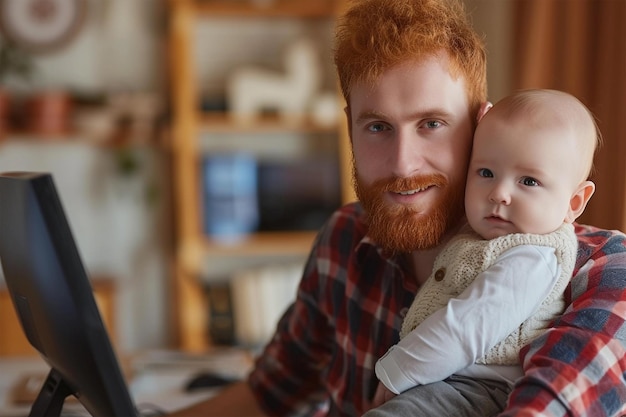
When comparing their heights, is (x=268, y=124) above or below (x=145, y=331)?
above

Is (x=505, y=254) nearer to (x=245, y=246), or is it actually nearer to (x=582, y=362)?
(x=582, y=362)

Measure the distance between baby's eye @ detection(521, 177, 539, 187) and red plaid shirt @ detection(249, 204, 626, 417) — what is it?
11 centimetres

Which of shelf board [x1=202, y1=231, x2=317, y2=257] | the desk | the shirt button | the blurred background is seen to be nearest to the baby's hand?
the shirt button

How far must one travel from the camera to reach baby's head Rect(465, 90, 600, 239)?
97cm

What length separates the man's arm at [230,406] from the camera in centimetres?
137

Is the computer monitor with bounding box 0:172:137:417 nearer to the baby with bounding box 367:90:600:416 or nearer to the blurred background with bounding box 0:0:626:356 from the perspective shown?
the baby with bounding box 367:90:600:416

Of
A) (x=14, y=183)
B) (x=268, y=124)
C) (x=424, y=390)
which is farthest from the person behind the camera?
(x=268, y=124)

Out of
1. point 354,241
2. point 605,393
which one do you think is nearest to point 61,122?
point 354,241

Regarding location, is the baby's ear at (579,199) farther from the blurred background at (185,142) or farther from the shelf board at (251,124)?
the shelf board at (251,124)

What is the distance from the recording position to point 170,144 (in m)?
3.54

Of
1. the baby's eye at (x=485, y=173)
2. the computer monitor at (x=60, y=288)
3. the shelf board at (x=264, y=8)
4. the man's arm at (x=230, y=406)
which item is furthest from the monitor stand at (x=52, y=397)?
the shelf board at (x=264, y=8)

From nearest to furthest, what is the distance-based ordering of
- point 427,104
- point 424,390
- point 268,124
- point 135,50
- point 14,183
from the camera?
point 14,183 < point 424,390 < point 427,104 < point 268,124 < point 135,50

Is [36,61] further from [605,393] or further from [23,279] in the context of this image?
[605,393]

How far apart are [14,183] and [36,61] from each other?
3.06 meters
